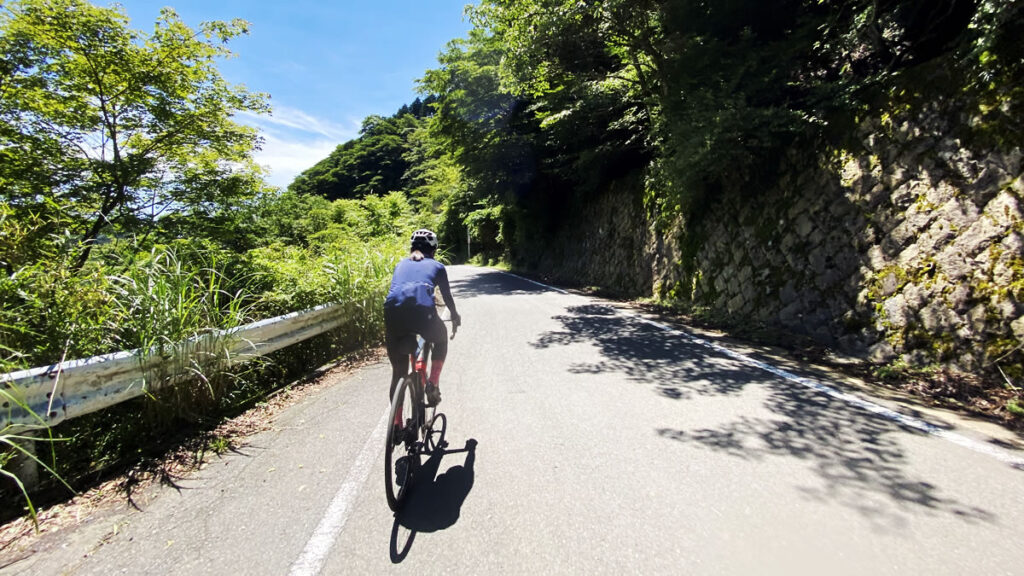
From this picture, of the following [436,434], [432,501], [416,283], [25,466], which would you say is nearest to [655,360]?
[436,434]

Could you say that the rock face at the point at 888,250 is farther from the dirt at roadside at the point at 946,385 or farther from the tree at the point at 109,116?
the tree at the point at 109,116

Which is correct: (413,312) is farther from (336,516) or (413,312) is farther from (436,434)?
(336,516)

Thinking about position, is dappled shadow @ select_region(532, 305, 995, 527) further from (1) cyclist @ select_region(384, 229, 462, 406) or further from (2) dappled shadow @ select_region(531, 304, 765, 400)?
(1) cyclist @ select_region(384, 229, 462, 406)

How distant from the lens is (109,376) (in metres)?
3.29

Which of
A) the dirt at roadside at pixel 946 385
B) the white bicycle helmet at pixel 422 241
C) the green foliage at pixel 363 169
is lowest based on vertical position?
the dirt at roadside at pixel 946 385

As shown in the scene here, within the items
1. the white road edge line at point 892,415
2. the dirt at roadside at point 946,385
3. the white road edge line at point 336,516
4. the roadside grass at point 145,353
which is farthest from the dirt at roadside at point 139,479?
the dirt at roadside at point 946,385

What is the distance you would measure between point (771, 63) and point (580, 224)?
11.6m

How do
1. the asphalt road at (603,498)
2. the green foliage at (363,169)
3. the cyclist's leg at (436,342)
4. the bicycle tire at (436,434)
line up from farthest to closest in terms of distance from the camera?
the green foliage at (363,169) → the bicycle tire at (436,434) → the cyclist's leg at (436,342) → the asphalt road at (603,498)

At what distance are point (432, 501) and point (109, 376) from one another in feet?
8.28

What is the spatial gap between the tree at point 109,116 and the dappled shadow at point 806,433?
254 inches

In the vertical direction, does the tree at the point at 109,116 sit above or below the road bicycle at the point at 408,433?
above

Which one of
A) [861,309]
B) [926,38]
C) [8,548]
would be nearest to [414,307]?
[8,548]

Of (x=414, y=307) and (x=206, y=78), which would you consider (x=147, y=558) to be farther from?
(x=206, y=78)

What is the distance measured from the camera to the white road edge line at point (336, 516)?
7.70ft
